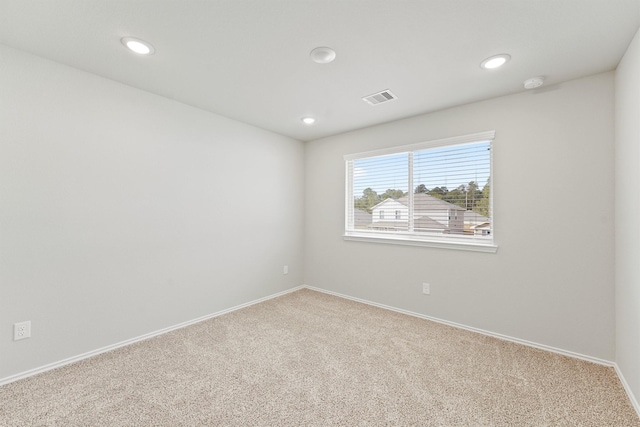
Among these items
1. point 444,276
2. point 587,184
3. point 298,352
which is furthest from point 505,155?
point 298,352

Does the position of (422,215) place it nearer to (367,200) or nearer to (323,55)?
(367,200)

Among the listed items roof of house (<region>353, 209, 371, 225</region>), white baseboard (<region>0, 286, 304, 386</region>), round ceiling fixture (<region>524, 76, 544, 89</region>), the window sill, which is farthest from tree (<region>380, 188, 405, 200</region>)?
white baseboard (<region>0, 286, 304, 386</region>)

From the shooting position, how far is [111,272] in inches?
97.9

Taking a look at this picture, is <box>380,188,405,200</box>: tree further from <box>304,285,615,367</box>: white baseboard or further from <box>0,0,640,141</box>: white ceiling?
<box>304,285,615,367</box>: white baseboard

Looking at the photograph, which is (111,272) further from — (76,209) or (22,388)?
(22,388)

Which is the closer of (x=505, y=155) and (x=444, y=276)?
(x=505, y=155)

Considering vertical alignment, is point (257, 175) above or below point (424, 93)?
below

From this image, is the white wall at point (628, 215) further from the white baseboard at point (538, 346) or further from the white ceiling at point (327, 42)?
the white ceiling at point (327, 42)

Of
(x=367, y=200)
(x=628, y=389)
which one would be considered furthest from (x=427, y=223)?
(x=628, y=389)

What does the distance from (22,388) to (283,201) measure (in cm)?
310

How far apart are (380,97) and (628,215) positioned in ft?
7.08

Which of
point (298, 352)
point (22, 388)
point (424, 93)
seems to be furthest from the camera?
point (424, 93)

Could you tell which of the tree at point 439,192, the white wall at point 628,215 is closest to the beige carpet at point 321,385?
the white wall at point 628,215

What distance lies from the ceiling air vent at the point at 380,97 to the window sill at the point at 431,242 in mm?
1666
